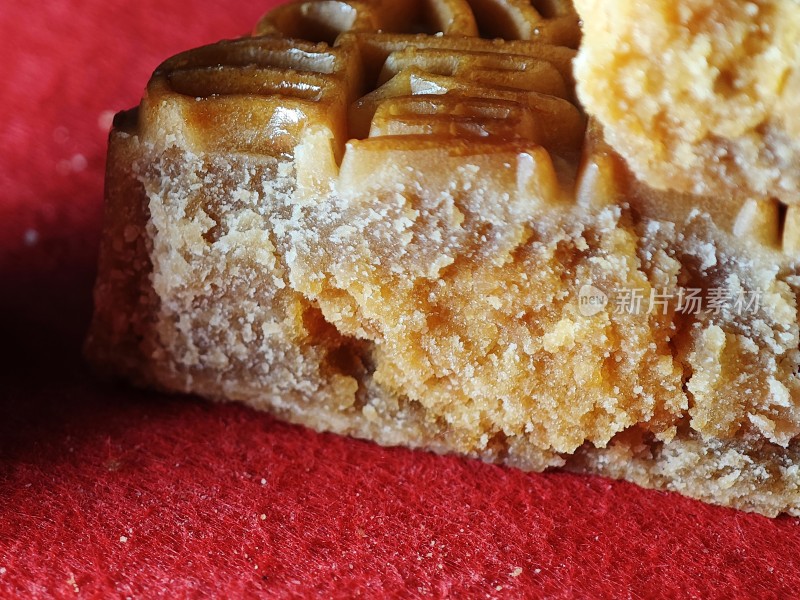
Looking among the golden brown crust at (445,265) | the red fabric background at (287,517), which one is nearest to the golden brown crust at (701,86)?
the golden brown crust at (445,265)

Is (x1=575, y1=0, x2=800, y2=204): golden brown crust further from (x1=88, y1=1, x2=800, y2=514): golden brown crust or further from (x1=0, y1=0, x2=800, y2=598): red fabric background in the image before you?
(x1=0, y1=0, x2=800, y2=598): red fabric background

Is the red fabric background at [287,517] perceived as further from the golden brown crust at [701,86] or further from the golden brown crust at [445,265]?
the golden brown crust at [701,86]

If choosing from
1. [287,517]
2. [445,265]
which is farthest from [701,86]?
[287,517]

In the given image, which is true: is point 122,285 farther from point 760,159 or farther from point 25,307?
point 760,159

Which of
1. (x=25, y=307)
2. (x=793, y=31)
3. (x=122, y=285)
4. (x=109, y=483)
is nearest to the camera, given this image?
(x=793, y=31)

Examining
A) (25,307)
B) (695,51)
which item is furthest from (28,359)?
(695,51)

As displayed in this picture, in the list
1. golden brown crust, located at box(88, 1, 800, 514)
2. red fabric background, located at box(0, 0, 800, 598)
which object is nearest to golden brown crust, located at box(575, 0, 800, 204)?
golden brown crust, located at box(88, 1, 800, 514)

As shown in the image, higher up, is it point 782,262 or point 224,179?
point 224,179
